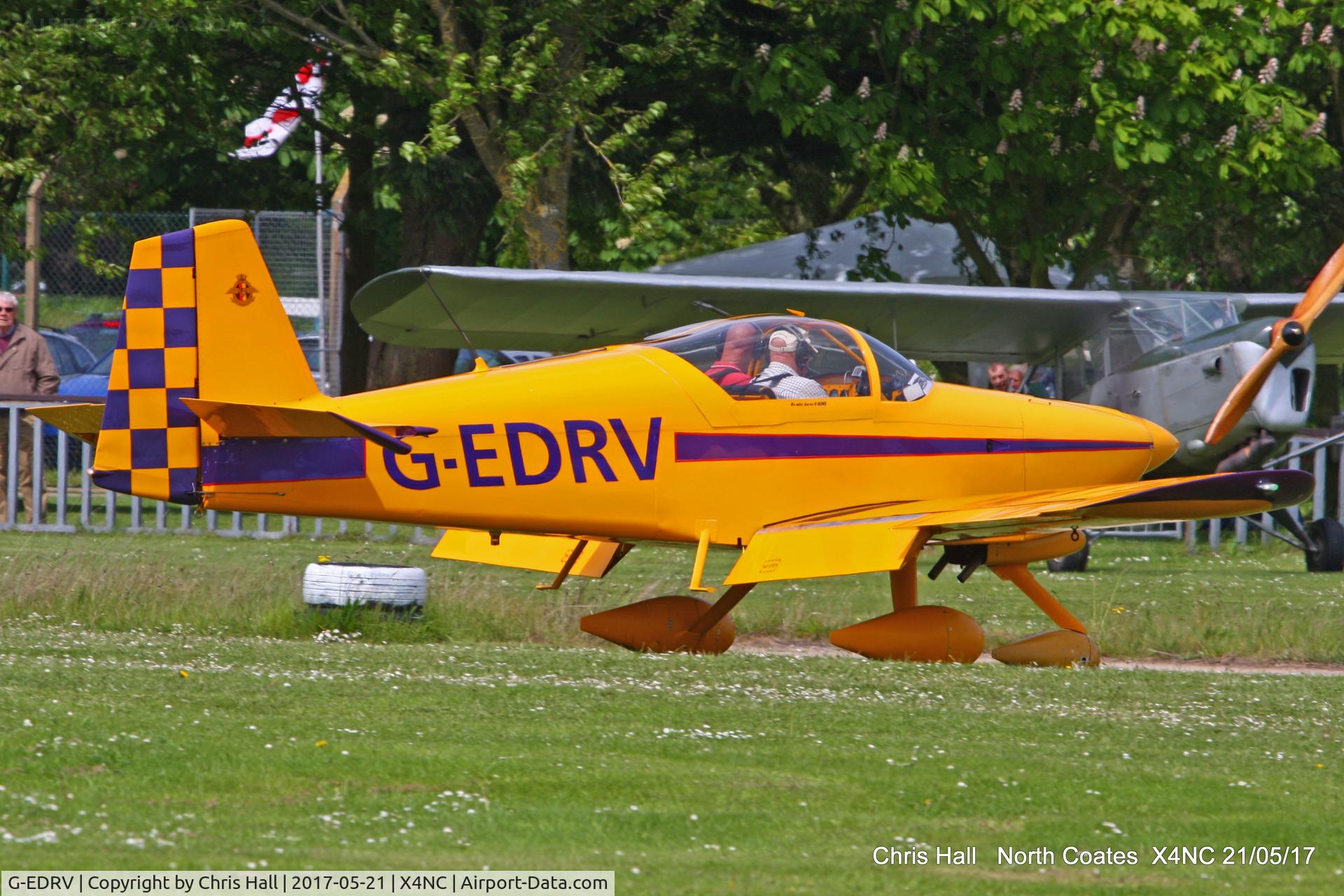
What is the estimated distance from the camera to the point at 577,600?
37.9 ft

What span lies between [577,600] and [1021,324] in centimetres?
689

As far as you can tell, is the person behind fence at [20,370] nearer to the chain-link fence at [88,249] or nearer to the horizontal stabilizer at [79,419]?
the chain-link fence at [88,249]

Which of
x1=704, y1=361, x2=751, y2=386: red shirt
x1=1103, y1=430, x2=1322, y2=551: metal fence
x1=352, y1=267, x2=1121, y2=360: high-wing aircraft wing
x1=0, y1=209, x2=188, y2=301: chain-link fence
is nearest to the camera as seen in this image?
x1=704, y1=361, x2=751, y2=386: red shirt

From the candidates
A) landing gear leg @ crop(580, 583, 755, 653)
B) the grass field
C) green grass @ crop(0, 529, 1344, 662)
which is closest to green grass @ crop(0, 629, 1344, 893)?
the grass field

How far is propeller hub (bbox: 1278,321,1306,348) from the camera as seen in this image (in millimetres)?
11711

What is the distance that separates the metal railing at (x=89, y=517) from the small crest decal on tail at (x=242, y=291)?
7.89 metres

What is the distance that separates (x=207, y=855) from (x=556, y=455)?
4.21 m

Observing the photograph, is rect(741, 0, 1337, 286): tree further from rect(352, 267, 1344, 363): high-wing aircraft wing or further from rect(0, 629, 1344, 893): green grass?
rect(0, 629, 1344, 893): green grass

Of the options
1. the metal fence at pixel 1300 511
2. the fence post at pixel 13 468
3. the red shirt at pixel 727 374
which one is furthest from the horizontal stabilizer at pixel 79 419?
the metal fence at pixel 1300 511

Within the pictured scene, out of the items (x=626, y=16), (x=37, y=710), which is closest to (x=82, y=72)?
(x=626, y=16)

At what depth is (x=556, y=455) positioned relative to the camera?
8.57 m

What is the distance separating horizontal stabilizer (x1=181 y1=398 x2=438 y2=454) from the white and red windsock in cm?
1368

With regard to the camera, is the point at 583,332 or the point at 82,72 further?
the point at 82,72

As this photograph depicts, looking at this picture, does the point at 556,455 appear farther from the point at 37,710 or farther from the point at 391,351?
the point at 391,351
